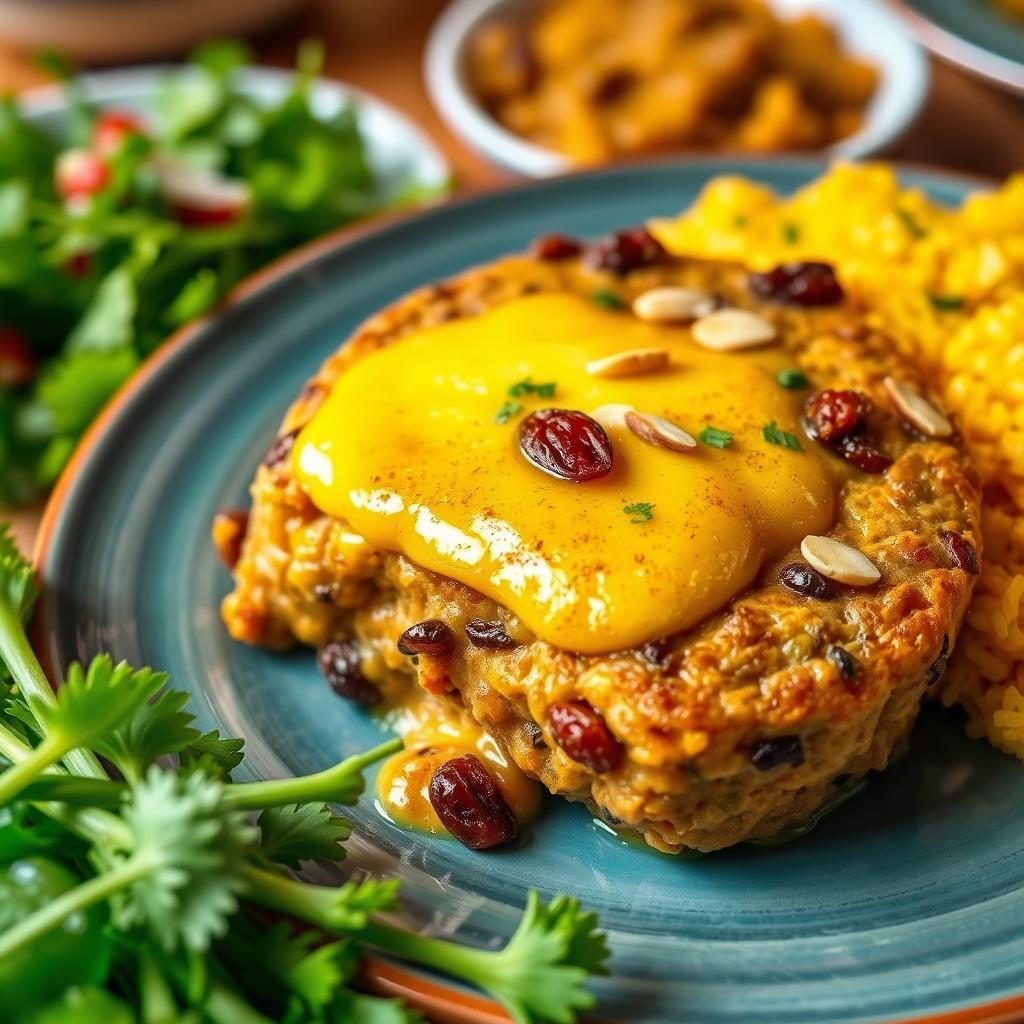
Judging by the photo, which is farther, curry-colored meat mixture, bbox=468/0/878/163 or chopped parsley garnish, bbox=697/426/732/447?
curry-colored meat mixture, bbox=468/0/878/163

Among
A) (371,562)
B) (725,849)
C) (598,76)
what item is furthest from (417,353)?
(598,76)

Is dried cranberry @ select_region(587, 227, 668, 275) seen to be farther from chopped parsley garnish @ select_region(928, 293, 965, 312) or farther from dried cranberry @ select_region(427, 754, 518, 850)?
dried cranberry @ select_region(427, 754, 518, 850)

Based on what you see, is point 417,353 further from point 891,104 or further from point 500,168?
point 891,104

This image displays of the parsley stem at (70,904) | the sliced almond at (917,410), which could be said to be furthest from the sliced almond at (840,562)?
the parsley stem at (70,904)

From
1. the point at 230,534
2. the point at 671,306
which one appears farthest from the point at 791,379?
the point at 230,534

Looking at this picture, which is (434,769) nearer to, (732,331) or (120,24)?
(732,331)

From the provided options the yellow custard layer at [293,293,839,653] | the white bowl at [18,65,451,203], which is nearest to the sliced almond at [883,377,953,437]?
the yellow custard layer at [293,293,839,653]

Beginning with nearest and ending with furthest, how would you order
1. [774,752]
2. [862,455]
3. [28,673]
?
Result: 1. [774,752]
2. [28,673]
3. [862,455]
